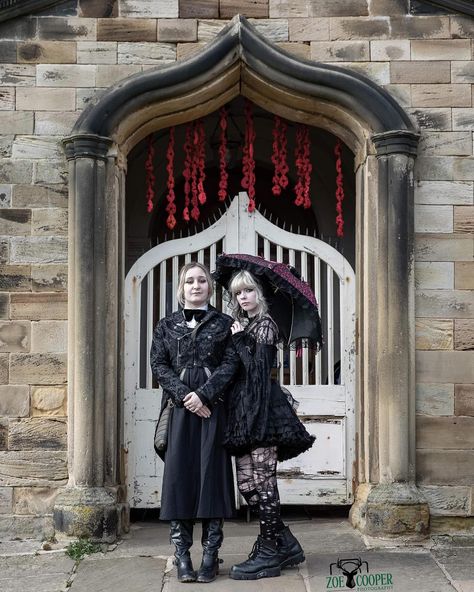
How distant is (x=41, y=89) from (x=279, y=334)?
8.11 ft

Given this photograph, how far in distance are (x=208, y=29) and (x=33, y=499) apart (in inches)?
134

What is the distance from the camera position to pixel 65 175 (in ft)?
19.4

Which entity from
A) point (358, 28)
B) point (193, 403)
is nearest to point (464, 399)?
point (193, 403)

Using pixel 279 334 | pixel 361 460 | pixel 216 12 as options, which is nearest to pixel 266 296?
pixel 279 334

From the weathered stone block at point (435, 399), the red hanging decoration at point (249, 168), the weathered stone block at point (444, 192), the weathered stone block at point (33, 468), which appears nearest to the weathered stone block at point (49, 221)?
the red hanging decoration at point (249, 168)

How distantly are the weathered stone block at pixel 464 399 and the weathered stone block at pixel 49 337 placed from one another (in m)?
→ 2.66

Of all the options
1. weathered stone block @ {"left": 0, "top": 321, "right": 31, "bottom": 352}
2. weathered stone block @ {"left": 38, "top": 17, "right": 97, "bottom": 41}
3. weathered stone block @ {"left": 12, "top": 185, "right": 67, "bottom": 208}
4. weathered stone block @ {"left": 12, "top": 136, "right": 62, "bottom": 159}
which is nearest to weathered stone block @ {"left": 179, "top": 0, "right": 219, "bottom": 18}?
weathered stone block @ {"left": 38, "top": 17, "right": 97, "bottom": 41}

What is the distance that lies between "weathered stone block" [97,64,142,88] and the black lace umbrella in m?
1.75

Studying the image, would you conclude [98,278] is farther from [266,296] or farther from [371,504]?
[371,504]

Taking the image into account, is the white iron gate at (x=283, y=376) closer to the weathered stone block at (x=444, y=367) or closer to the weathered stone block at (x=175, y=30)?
the weathered stone block at (x=444, y=367)

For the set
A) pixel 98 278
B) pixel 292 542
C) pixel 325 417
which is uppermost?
pixel 98 278

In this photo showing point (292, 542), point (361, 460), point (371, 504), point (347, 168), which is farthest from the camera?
point (347, 168)

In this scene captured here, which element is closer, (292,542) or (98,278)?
(292,542)

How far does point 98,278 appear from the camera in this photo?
19.0 ft
